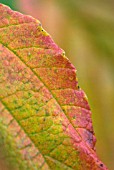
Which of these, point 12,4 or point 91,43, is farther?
point 91,43

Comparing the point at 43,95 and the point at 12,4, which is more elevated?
the point at 43,95

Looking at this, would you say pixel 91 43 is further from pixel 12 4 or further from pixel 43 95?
pixel 43 95

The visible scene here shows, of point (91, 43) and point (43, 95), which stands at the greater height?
point (43, 95)

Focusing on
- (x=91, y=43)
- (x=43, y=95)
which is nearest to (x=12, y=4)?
(x=91, y=43)

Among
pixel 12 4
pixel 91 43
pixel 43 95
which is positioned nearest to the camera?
pixel 43 95

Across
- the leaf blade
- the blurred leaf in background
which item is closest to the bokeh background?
the blurred leaf in background

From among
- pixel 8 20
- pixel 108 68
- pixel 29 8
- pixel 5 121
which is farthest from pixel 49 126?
pixel 108 68

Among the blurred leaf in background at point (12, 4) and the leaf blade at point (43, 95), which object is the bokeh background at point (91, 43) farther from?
the leaf blade at point (43, 95)

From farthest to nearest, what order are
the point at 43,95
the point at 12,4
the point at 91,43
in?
the point at 91,43
the point at 12,4
the point at 43,95

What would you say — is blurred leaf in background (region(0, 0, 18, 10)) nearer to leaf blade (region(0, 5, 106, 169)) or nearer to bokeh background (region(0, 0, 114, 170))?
bokeh background (region(0, 0, 114, 170))
